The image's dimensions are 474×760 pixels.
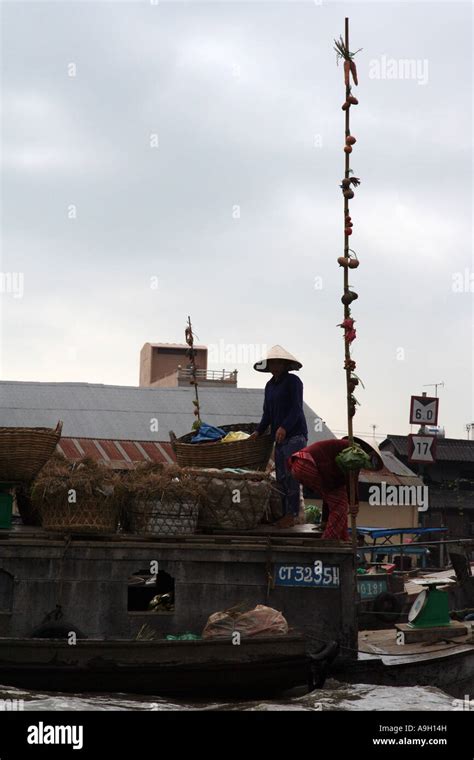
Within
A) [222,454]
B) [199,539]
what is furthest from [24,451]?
[222,454]

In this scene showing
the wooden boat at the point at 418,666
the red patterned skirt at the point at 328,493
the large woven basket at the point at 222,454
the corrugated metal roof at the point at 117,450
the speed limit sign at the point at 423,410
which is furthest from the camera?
the speed limit sign at the point at 423,410

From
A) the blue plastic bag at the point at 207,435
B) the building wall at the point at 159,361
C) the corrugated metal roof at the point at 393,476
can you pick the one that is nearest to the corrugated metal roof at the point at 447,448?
the corrugated metal roof at the point at 393,476

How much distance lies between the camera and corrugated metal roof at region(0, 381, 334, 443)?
117 feet

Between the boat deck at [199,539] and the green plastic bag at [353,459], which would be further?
the green plastic bag at [353,459]

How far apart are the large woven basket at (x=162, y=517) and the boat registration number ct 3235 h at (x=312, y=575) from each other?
121 centimetres

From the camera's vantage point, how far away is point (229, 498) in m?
11.9

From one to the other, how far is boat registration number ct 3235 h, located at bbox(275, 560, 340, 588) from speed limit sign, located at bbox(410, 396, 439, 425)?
79.8ft

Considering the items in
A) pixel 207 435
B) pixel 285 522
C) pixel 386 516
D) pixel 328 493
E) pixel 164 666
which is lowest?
pixel 164 666

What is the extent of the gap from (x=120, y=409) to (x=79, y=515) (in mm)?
27262

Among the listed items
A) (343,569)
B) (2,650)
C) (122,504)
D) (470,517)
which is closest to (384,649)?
(343,569)

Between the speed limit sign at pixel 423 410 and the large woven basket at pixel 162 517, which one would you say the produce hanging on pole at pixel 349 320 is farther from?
the speed limit sign at pixel 423 410

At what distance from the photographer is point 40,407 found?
3678cm

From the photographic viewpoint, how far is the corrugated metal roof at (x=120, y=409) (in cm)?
3572

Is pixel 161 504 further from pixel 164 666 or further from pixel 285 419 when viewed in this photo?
pixel 285 419
